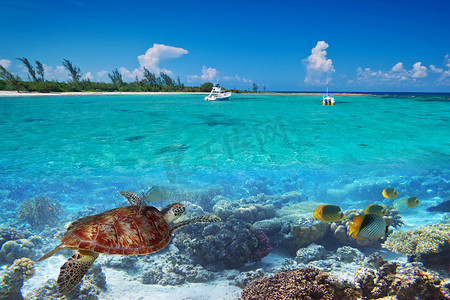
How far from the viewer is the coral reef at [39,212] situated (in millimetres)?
7828

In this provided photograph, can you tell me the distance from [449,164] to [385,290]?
12.0 meters

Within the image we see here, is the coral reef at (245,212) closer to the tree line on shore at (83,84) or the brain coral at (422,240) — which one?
the brain coral at (422,240)

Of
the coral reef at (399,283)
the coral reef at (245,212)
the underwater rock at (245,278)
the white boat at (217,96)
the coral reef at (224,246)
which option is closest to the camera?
the coral reef at (399,283)


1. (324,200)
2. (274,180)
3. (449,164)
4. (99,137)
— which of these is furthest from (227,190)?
(449,164)

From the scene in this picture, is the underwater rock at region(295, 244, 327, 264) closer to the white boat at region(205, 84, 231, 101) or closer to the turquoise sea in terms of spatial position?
the turquoise sea

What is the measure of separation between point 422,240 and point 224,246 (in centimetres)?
400

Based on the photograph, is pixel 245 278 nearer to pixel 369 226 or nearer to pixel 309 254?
pixel 309 254

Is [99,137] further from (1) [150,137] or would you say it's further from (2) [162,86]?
(2) [162,86]

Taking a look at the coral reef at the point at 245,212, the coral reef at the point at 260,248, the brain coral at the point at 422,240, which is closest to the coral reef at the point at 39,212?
the coral reef at the point at 245,212

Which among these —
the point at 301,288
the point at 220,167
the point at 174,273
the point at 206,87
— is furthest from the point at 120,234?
the point at 206,87

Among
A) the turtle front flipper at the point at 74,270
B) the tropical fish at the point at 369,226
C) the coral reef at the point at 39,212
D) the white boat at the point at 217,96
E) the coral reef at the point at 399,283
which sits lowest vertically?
the coral reef at the point at 39,212

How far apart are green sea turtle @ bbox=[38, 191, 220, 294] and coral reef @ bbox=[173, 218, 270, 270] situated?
352 centimetres

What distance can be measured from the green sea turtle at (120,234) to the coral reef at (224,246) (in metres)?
3.52

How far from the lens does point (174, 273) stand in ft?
16.8
